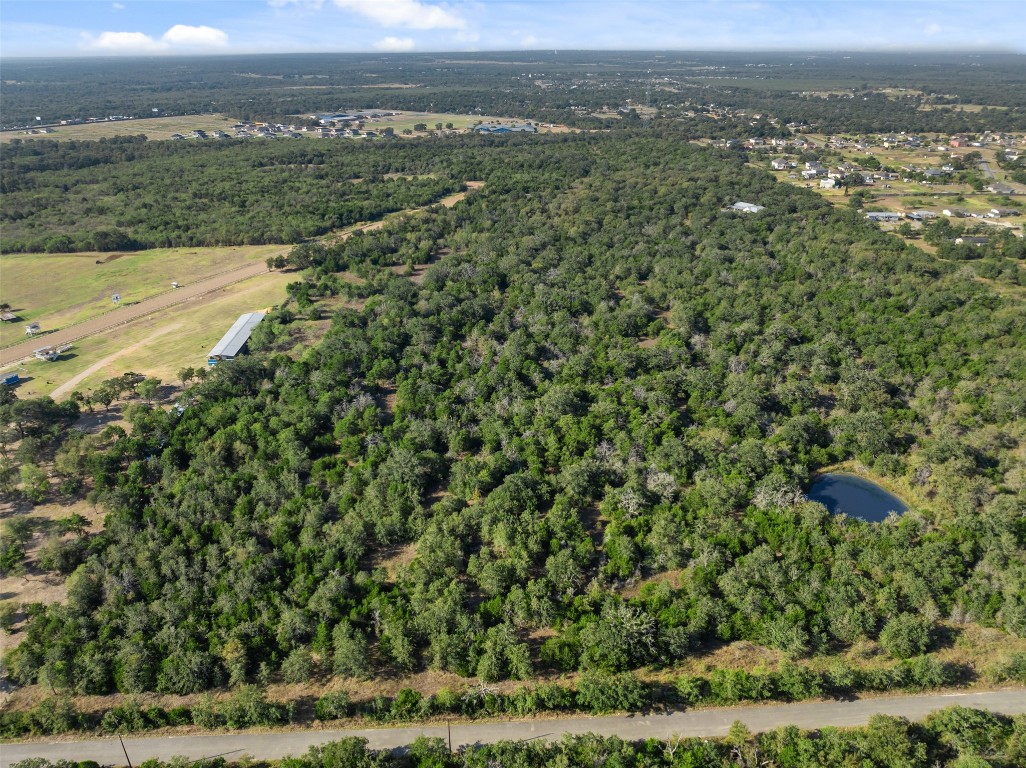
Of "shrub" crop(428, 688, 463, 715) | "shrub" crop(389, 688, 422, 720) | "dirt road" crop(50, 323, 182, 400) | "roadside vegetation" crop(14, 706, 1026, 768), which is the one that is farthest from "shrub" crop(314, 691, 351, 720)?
"dirt road" crop(50, 323, 182, 400)

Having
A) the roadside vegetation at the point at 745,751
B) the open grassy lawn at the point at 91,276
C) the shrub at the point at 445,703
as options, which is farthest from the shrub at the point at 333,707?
the open grassy lawn at the point at 91,276

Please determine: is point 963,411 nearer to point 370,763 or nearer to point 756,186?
point 370,763

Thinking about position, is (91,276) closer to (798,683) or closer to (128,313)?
(128,313)

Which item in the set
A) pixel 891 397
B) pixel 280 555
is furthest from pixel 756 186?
pixel 280 555

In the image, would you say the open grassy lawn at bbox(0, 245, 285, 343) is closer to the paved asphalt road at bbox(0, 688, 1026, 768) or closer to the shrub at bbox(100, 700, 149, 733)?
the shrub at bbox(100, 700, 149, 733)

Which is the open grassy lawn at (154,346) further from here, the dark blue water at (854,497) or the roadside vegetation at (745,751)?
the dark blue water at (854,497)

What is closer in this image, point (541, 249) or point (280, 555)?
point (280, 555)
